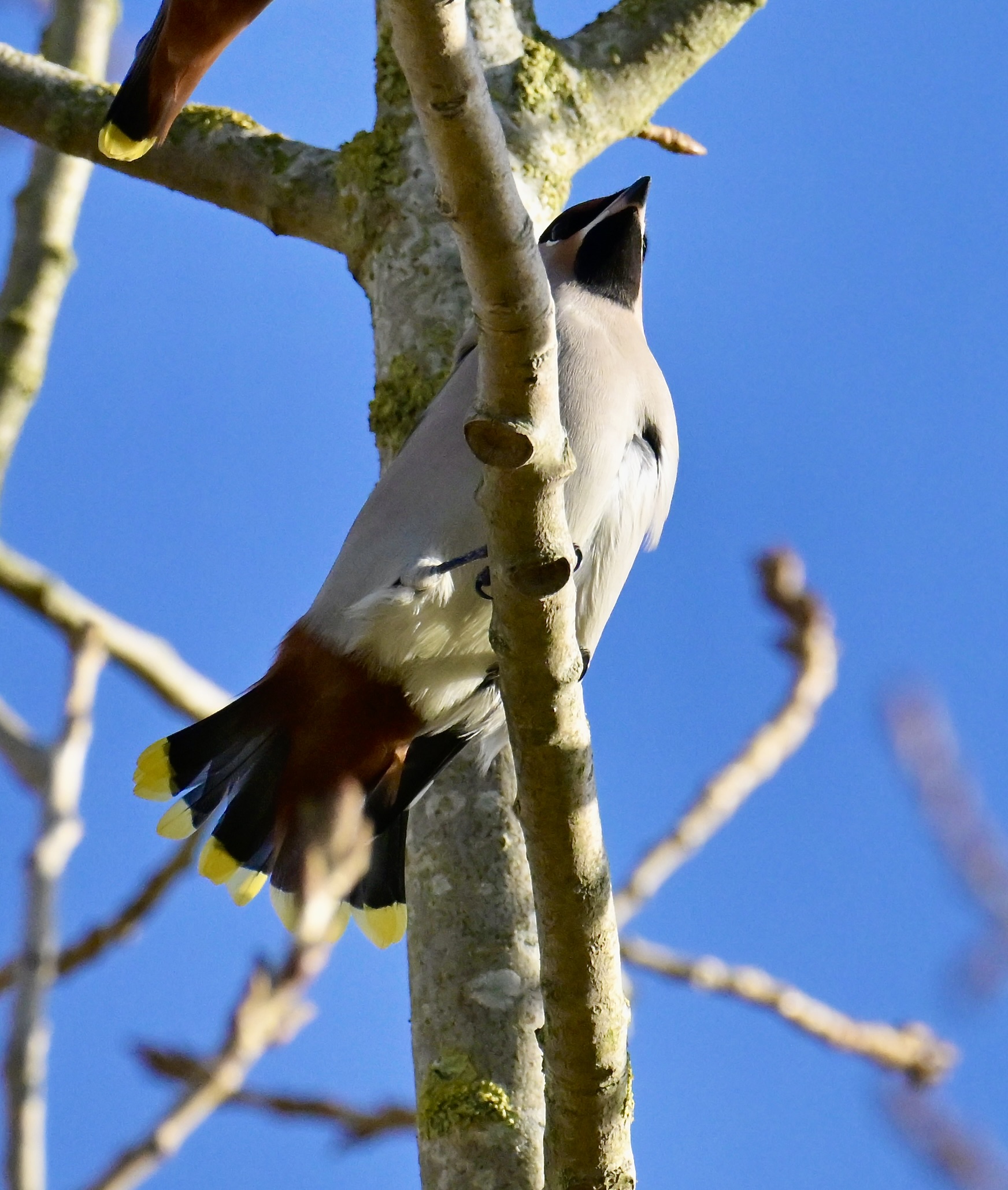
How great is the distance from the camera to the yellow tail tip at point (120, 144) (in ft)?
11.8

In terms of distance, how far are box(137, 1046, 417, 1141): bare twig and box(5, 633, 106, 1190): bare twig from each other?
0.27 metres

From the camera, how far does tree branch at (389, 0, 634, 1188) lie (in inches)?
83.0

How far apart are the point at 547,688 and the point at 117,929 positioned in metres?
0.76

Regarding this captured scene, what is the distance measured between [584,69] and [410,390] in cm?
116

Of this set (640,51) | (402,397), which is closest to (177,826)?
(402,397)

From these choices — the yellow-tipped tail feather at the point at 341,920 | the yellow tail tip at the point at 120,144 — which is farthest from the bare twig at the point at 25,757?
the yellow tail tip at the point at 120,144

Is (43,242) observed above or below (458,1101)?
above

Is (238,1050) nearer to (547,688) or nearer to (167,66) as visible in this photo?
(547,688)

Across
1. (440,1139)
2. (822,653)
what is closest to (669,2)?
(822,653)

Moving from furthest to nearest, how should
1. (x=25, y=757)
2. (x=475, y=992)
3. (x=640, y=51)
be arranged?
(x=640, y=51)
(x=475, y=992)
(x=25, y=757)

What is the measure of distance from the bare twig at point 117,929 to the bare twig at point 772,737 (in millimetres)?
914

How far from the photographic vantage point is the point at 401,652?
127 inches

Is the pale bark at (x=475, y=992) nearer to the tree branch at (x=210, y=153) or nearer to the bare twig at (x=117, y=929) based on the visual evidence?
the bare twig at (x=117, y=929)

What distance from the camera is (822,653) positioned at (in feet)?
11.7
